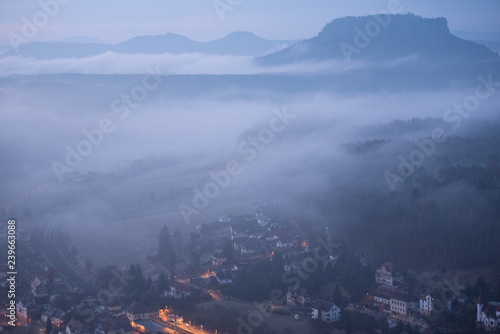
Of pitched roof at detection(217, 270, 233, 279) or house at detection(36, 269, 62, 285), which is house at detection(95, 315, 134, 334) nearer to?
house at detection(36, 269, 62, 285)

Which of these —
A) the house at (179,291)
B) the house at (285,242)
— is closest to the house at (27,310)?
the house at (179,291)

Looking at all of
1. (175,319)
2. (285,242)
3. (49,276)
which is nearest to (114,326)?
(175,319)

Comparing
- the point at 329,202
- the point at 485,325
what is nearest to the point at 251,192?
the point at 329,202

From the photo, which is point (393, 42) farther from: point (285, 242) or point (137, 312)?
point (137, 312)

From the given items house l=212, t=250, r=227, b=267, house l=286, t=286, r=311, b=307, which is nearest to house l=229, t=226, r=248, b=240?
house l=212, t=250, r=227, b=267

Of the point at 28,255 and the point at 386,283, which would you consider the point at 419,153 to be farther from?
Answer: the point at 28,255

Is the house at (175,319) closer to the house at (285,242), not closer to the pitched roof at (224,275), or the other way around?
the pitched roof at (224,275)
